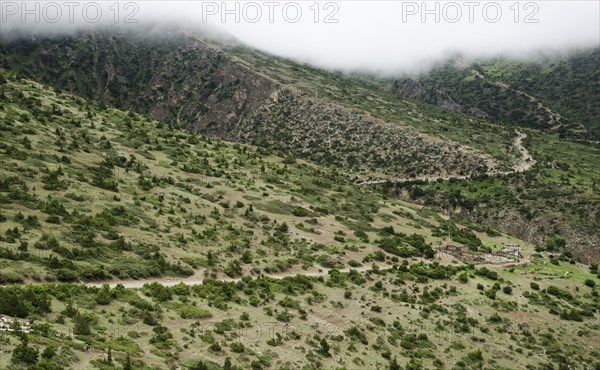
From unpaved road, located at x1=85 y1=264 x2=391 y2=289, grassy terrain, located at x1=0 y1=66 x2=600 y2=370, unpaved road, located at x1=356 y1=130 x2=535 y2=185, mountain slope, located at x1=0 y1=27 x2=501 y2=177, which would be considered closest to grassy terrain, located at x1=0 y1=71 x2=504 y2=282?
grassy terrain, located at x1=0 y1=66 x2=600 y2=370

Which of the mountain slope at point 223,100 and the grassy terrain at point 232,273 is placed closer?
the grassy terrain at point 232,273

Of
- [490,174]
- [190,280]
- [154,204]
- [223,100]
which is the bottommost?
[190,280]

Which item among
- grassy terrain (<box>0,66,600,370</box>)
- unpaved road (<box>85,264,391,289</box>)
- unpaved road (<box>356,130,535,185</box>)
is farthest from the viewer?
unpaved road (<box>356,130,535,185</box>)

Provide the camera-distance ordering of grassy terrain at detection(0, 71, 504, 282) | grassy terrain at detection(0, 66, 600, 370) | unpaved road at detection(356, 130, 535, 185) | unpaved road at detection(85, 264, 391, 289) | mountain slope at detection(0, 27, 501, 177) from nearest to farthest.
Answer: grassy terrain at detection(0, 66, 600, 370), unpaved road at detection(85, 264, 391, 289), grassy terrain at detection(0, 71, 504, 282), unpaved road at detection(356, 130, 535, 185), mountain slope at detection(0, 27, 501, 177)

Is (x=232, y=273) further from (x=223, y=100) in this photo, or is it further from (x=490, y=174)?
(x=223, y=100)

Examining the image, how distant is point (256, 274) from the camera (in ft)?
188

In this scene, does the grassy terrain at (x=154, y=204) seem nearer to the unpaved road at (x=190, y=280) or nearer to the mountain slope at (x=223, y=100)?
the unpaved road at (x=190, y=280)

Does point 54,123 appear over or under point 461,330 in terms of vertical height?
over

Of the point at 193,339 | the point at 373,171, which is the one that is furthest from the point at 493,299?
the point at 373,171

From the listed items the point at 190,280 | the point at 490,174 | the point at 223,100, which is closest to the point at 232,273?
the point at 190,280

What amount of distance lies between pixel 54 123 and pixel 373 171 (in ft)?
238

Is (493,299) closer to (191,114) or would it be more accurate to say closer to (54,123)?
(54,123)

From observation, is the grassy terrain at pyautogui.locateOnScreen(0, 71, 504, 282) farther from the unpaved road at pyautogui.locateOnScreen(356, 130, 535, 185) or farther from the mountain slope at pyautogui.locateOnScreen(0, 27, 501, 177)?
the mountain slope at pyautogui.locateOnScreen(0, 27, 501, 177)

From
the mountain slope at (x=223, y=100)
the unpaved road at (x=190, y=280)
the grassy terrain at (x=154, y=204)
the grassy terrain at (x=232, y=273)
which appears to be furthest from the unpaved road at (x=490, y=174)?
the unpaved road at (x=190, y=280)
